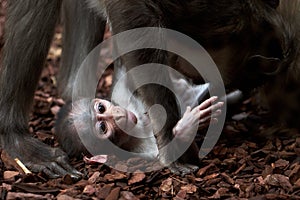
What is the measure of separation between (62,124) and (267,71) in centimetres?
159

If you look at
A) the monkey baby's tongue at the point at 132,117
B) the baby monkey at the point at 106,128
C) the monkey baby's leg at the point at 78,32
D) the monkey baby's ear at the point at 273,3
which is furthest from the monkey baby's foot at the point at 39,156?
the monkey baby's ear at the point at 273,3

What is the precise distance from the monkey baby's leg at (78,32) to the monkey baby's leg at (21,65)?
3.00 ft

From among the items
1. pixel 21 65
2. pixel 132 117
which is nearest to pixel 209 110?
pixel 132 117

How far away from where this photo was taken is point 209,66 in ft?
16.5

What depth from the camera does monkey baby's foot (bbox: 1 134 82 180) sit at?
4.33m

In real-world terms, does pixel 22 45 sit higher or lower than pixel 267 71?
higher

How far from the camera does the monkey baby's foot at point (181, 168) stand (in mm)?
4246

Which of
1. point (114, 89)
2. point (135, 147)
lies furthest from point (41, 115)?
point (135, 147)

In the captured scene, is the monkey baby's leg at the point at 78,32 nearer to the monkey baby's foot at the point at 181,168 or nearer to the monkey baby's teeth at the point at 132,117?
the monkey baby's teeth at the point at 132,117

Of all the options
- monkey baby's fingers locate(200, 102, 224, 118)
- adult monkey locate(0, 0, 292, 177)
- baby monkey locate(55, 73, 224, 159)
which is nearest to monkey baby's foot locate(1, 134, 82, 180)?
adult monkey locate(0, 0, 292, 177)

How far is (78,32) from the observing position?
18.1 feet

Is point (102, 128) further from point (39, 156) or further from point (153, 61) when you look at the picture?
point (153, 61)

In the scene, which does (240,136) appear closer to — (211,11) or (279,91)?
(279,91)

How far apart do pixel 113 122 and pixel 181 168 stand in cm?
78
